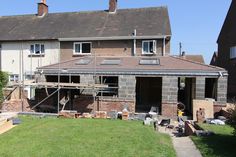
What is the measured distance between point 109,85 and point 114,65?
153cm

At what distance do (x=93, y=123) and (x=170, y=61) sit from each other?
894cm

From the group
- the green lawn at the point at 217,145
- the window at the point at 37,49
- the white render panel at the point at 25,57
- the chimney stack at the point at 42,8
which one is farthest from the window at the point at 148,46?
the green lawn at the point at 217,145

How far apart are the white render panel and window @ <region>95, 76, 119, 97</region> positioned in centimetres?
772

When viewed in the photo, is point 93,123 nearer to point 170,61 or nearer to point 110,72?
point 110,72

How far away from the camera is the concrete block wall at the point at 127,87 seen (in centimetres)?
1964

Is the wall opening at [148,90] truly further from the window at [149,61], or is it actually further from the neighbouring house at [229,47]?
the neighbouring house at [229,47]

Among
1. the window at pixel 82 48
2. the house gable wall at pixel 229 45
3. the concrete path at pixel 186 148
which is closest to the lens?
the concrete path at pixel 186 148

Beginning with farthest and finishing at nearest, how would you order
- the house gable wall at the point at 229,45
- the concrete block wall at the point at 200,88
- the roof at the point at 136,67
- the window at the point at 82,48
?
the house gable wall at the point at 229,45 → the window at the point at 82,48 → the roof at the point at 136,67 → the concrete block wall at the point at 200,88

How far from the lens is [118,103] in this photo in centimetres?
1980

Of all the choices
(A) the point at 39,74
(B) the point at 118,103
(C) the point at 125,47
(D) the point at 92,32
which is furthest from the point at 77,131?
(D) the point at 92,32

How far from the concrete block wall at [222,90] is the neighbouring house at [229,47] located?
11680 millimetres

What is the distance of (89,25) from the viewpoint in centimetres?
2859

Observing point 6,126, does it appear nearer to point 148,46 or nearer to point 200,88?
point 200,88

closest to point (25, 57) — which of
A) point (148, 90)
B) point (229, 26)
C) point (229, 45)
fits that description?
point (148, 90)
